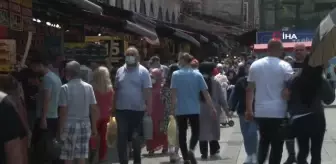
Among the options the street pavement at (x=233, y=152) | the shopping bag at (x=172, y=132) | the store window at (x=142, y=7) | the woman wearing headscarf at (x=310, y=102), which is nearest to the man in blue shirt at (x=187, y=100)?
the shopping bag at (x=172, y=132)

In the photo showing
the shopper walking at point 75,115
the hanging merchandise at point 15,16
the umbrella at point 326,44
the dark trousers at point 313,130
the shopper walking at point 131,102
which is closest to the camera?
the umbrella at point 326,44

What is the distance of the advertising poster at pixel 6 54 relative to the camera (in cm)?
1009

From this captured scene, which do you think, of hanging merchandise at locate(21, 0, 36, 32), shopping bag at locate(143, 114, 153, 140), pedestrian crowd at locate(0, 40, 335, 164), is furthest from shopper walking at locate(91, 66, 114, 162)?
hanging merchandise at locate(21, 0, 36, 32)

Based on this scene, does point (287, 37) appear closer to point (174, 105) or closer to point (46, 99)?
point (174, 105)

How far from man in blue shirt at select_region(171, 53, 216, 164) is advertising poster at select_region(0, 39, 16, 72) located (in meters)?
2.35

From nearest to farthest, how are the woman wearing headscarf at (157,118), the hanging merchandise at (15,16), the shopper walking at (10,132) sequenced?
the shopper walking at (10,132), the hanging merchandise at (15,16), the woman wearing headscarf at (157,118)

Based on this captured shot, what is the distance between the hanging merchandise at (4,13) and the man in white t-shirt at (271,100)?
353 centimetres

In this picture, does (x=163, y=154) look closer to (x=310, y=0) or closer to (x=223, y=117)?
(x=223, y=117)

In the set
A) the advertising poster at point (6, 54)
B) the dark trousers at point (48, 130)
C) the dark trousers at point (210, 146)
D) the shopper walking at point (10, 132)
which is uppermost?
the advertising poster at point (6, 54)

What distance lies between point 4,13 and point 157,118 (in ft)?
12.7

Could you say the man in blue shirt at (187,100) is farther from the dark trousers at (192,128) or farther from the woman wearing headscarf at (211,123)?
the woman wearing headscarf at (211,123)

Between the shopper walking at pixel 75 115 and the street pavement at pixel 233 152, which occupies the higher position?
the shopper walking at pixel 75 115

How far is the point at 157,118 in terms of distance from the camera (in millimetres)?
12898

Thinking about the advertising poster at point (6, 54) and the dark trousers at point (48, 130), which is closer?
the dark trousers at point (48, 130)
